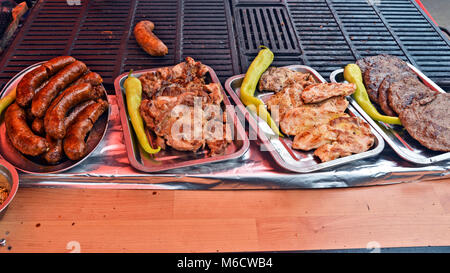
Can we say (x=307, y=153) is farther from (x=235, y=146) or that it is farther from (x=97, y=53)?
(x=97, y=53)

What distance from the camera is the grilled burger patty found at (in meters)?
2.25

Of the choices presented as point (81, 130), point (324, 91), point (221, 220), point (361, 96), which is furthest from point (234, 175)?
point (361, 96)

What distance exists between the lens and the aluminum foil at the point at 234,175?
2.08m

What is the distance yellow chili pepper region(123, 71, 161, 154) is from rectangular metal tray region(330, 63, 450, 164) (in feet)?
6.32

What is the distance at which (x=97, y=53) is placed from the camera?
302cm

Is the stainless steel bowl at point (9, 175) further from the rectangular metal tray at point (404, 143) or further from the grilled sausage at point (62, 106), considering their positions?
the rectangular metal tray at point (404, 143)

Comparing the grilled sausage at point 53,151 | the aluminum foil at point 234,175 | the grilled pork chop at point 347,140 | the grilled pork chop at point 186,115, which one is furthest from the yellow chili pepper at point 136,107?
the grilled pork chop at point 347,140

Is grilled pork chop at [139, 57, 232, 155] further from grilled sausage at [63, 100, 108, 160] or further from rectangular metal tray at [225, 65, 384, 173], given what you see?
grilled sausage at [63, 100, 108, 160]

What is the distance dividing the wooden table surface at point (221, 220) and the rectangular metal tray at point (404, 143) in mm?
330

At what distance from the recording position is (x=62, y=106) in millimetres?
2059

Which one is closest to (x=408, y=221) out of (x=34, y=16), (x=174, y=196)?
(x=174, y=196)

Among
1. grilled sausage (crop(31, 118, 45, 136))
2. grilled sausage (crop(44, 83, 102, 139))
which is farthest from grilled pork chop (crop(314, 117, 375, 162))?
grilled sausage (crop(31, 118, 45, 136))

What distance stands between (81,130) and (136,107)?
473 mm

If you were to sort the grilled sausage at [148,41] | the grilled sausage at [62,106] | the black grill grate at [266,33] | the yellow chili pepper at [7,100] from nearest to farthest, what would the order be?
1. the grilled sausage at [62,106]
2. the yellow chili pepper at [7,100]
3. the grilled sausage at [148,41]
4. the black grill grate at [266,33]
